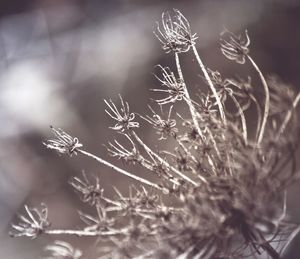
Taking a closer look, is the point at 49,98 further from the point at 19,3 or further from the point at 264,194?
the point at 264,194

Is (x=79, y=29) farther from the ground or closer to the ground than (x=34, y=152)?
farther from the ground

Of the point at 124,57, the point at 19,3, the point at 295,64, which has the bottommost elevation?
the point at 295,64

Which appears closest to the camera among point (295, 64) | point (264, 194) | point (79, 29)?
point (264, 194)

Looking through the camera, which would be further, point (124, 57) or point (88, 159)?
point (124, 57)

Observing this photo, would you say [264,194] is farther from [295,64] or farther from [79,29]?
[79,29]

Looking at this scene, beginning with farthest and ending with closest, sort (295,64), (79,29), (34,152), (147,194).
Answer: (79,29) → (34,152) → (295,64) → (147,194)

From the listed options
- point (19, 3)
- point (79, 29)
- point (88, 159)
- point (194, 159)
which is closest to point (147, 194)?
point (194, 159)
